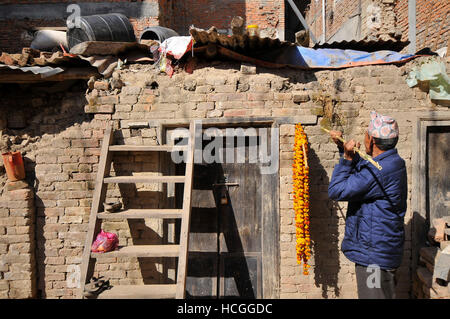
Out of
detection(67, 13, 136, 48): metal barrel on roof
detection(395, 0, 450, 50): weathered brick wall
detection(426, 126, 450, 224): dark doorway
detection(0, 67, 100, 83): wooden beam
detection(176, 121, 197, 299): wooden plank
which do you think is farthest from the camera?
detection(395, 0, 450, 50): weathered brick wall

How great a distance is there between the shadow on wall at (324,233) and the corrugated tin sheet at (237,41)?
1250mm

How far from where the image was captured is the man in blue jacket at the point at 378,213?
2539 mm

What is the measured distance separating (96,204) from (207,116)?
1502 mm

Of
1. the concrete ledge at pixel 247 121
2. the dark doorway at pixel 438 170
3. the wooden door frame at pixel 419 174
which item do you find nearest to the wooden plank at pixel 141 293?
the concrete ledge at pixel 247 121

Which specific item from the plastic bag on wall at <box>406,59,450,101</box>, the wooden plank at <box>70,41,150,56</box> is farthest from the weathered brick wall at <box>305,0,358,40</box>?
the wooden plank at <box>70,41,150,56</box>

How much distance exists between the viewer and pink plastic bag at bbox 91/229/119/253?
282 centimetres

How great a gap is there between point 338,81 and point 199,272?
2.79 m

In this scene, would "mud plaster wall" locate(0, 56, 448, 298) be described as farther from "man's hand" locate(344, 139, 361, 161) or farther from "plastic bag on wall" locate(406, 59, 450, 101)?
"man's hand" locate(344, 139, 361, 161)

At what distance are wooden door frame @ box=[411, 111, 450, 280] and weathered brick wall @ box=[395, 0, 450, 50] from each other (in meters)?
3.15

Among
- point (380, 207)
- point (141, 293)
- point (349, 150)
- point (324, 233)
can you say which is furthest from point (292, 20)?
point (141, 293)

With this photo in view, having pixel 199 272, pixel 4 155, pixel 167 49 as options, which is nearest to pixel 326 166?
pixel 199 272

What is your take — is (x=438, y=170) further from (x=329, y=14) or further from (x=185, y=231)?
(x=329, y=14)

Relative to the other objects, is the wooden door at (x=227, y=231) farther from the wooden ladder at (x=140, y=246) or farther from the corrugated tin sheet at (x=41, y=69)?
the corrugated tin sheet at (x=41, y=69)

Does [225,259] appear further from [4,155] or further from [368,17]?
[368,17]
